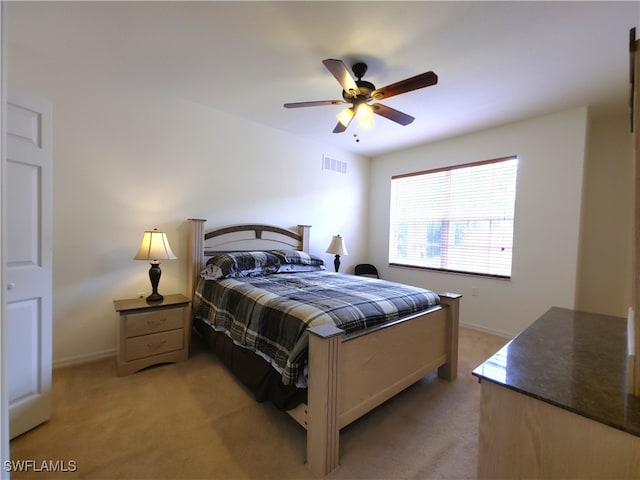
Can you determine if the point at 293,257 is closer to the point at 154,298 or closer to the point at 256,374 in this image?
the point at 154,298

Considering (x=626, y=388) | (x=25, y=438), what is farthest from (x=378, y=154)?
(x=25, y=438)

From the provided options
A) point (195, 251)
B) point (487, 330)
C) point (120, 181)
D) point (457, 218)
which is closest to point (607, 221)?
point (457, 218)

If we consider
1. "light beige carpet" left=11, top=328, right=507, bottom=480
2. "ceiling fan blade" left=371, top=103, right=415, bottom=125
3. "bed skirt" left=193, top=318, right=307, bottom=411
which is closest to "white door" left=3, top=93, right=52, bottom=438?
"light beige carpet" left=11, top=328, right=507, bottom=480

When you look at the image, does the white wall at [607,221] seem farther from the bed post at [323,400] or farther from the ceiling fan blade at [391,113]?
the bed post at [323,400]

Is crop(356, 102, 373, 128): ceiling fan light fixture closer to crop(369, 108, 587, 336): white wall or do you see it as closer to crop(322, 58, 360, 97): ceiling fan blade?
crop(322, 58, 360, 97): ceiling fan blade

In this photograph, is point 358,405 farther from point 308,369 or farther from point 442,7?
point 442,7

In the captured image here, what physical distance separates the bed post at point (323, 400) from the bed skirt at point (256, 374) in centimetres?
15

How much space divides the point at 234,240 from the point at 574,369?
316 cm

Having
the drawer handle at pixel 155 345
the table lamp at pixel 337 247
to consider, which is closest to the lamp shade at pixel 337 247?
the table lamp at pixel 337 247

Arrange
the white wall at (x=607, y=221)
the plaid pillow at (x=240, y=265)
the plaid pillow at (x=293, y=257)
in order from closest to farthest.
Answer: the plaid pillow at (x=240, y=265)
the white wall at (x=607, y=221)
the plaid pillow at (x=293, y=257)

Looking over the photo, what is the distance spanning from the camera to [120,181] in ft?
8.94

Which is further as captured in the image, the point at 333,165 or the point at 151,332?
the point at 333,165

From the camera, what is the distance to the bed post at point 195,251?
118 inches

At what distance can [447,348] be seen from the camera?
2.42 m
